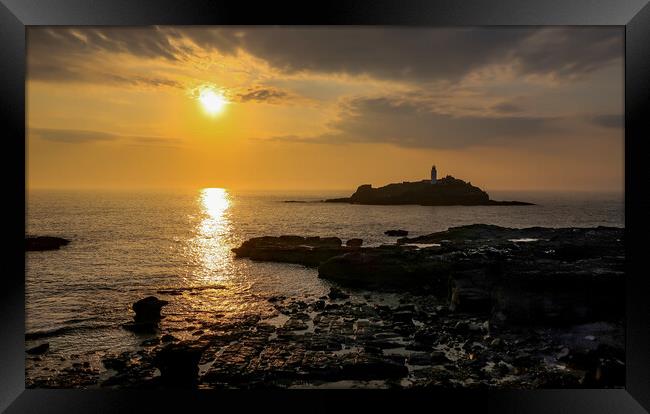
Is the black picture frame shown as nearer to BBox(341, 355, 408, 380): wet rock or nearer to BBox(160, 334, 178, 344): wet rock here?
BBox(341, 355, 408, 380): wet rock

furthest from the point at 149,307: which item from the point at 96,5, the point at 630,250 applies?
the point at 630,250

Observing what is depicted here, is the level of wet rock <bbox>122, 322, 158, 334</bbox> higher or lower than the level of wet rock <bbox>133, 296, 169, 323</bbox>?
lower

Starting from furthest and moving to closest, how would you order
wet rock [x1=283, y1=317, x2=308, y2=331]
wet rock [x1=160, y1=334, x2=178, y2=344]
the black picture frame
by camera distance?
wet rock [x1=283, y1=317, x2=308, y2=331], wet rock [x1=160, y1=334, x2=178, y2=344], the black picture frame

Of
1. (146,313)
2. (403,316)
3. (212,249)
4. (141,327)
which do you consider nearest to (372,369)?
(403,316)

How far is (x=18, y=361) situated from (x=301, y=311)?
8098 mm

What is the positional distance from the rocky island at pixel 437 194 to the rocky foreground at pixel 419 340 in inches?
2401

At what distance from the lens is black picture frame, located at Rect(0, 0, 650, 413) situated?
444 centimetres

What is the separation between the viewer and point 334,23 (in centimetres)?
450

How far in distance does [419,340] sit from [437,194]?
66.6m

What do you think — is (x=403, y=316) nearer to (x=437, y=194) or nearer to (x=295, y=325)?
(x=295, y=325)

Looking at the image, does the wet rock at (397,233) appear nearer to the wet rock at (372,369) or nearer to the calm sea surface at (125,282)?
the calm sea surface at (125,282)

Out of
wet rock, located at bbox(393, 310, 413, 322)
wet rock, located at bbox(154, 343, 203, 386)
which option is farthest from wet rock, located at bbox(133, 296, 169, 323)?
wet rock, located at bbox(393, 310, 413, 322)

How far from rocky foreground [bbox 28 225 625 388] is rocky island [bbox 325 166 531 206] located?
6099 cm

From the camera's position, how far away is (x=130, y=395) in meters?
4.61
